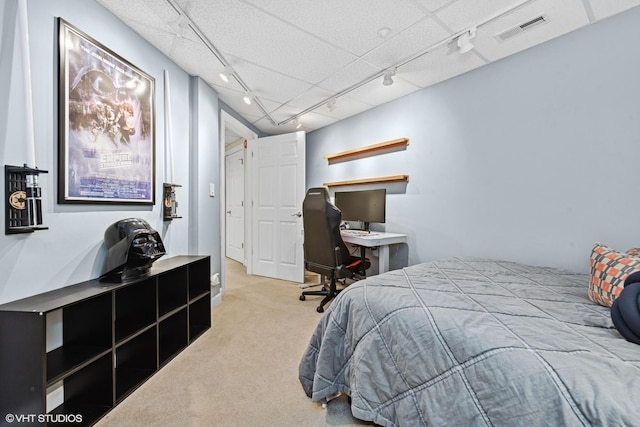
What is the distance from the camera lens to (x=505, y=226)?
7.58 feet

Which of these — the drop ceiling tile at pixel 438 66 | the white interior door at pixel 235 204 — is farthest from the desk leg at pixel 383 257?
the white interior door at pixel 235 204

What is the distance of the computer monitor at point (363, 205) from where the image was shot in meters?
3.27

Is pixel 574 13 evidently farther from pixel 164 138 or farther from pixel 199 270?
pixel 199 270

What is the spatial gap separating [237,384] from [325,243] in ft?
4.84

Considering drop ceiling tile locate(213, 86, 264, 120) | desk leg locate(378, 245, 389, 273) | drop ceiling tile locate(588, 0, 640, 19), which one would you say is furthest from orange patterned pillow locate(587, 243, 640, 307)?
drop ceiling tile locate(213, 86, 264, 120)

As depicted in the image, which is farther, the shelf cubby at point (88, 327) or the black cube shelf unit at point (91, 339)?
the shelf cubby at point (88, 327)

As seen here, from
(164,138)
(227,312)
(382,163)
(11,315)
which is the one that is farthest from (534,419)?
(382,163)

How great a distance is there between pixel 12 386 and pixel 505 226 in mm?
3228

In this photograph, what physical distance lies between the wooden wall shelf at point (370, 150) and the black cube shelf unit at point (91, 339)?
237cm

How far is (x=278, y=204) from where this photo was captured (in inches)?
157

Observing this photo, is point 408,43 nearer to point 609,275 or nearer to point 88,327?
point 609,275

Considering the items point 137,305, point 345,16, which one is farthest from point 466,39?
point 137,305

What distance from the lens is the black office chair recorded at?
8.84ft

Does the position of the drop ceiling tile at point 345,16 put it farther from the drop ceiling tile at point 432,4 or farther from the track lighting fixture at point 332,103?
the track lighting fixture at point 332,103
